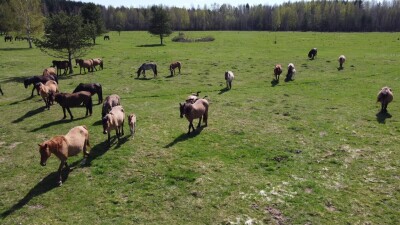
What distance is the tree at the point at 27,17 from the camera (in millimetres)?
60500

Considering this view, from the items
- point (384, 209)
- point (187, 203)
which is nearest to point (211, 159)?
point (187, 203)

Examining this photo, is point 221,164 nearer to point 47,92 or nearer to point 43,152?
point 43,152

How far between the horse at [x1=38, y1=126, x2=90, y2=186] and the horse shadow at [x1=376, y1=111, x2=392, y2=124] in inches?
625

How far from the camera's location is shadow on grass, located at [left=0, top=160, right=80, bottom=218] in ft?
32.6

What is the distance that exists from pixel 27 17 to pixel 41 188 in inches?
2387

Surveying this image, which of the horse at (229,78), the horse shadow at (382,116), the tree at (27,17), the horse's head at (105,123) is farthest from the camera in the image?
the tree at (27,17)

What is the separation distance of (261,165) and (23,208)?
8654 millimetres

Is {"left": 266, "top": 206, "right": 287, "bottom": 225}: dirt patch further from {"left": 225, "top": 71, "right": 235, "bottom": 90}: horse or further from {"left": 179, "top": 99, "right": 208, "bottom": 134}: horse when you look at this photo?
{"left": 225, "top": 71, "right": 235, "bottom": 90}: horse

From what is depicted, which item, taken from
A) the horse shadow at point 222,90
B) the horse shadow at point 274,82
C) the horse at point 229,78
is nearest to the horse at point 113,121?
the horse shadow at point 222,90

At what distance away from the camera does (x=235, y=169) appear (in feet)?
40.3

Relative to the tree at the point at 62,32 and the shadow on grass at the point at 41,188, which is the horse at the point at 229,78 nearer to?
the shadow on grass at the point at 41,188

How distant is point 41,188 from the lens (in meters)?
11.1

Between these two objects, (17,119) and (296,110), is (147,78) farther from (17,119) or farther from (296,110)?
(296,110)

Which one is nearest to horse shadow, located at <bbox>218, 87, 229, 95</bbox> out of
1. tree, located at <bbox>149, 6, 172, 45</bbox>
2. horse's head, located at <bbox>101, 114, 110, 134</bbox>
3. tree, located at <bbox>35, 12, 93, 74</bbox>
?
horse's head, located at <bbox>101, 114, 110, 134</bbox>
